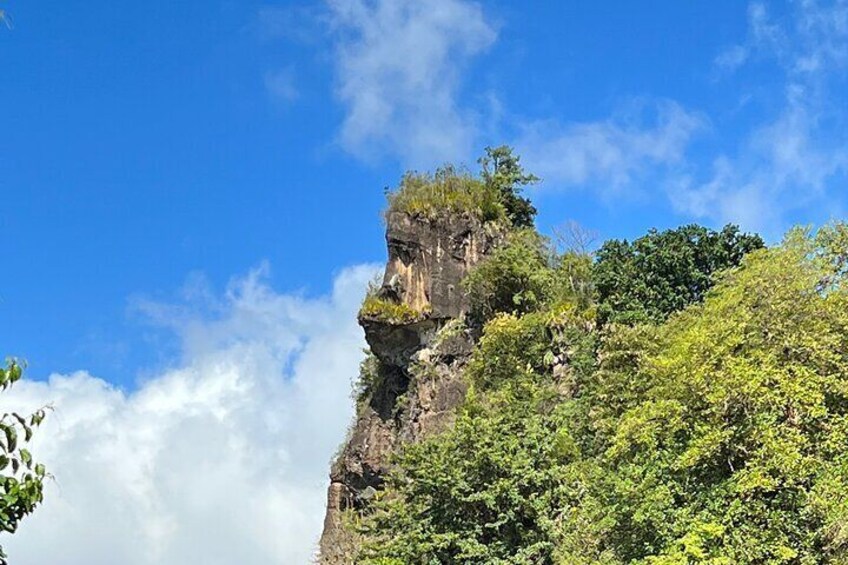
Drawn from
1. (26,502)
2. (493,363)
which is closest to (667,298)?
(493,363)

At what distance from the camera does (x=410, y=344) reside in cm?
3491

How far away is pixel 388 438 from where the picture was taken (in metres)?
35.6

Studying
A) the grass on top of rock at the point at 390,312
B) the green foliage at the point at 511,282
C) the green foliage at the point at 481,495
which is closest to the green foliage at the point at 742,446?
the green foliage at the point at 481,495

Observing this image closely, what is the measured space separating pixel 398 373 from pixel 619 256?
37.1 feet

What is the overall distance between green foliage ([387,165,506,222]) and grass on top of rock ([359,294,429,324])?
399 cm

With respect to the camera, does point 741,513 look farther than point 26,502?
Yes

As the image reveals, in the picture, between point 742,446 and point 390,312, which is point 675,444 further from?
point 390,312

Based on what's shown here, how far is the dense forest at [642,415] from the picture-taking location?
51.6 feet

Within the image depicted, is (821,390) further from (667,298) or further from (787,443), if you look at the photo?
(667,298)

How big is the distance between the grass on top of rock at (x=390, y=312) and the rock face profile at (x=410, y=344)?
0.04 metres

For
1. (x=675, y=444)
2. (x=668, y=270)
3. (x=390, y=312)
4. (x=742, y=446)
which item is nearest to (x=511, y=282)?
(x=390, y=312)

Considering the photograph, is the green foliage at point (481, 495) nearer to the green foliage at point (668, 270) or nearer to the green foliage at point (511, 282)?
the green foliage at point (668, 270)

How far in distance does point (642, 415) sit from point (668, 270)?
36.0ft

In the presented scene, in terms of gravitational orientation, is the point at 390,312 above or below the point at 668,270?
above
